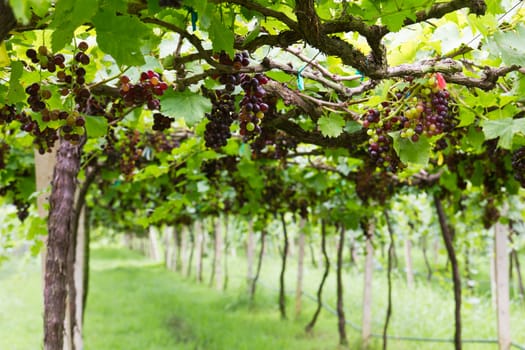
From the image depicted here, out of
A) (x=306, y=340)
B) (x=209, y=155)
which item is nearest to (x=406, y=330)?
(x=306, y=340)

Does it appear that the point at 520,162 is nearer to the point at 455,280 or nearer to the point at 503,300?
the point at 455,280

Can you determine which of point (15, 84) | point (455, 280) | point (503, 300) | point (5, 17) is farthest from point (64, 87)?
point (503, 300)

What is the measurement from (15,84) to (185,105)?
0.50 meters

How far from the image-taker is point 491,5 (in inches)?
48.1

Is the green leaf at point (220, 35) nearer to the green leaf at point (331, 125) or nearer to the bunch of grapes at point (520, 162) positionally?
the green leaf at point (331, 125)

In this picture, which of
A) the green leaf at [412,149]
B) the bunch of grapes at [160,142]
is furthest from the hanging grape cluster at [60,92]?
the bunch of grapes at [160,142]

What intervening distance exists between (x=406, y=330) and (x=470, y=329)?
3.71 feet

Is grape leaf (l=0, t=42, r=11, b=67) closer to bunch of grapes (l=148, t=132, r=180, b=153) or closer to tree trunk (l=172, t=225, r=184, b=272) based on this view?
bunch of grapes (l=148, t=132, r=180, b=153)

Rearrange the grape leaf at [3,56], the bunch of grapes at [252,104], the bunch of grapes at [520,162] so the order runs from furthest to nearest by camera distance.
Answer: the bunch of grapes at [520,162]
the bunch of grapes at [252,104]
the grape leaf at [3,56]

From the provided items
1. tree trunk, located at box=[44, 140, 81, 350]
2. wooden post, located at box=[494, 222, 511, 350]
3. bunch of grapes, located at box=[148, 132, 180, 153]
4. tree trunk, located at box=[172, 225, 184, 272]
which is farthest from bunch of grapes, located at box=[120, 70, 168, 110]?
tree trunk, located at box=[172, 225, 184, 272]

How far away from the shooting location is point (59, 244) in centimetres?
251

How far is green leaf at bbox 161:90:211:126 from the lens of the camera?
1545 mm

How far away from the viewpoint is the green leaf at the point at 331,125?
2.06 metres

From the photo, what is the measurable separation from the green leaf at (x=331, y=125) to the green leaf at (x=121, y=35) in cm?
111
